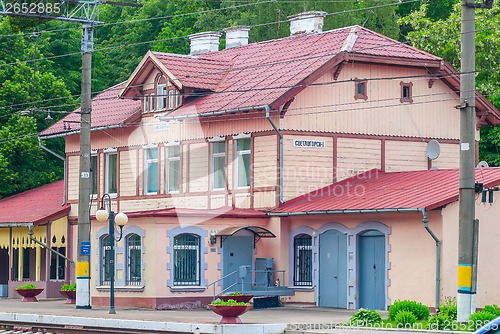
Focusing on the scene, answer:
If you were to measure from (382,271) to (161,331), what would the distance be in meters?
8.70

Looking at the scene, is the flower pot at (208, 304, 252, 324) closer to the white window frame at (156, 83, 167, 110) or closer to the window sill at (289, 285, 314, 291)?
the window sill at (289, 285, 314, 291)

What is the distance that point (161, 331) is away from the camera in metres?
Result: 26.3

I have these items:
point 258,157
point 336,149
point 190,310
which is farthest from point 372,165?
point 190,310

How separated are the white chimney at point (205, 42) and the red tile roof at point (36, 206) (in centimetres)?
800

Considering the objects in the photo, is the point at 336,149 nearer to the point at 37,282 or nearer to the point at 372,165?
the point at 372,165

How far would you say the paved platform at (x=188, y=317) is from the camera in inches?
1002

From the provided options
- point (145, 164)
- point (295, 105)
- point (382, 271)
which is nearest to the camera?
point (382, 271)

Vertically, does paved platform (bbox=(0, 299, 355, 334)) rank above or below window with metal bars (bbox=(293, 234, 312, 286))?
below

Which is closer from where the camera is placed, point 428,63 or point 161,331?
point 161,331

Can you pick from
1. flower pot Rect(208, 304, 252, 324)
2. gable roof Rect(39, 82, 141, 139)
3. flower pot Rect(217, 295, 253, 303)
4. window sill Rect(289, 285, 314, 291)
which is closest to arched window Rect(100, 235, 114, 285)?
gable roof Rect(39, 82, 141, 139)

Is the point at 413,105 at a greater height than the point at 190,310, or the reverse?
the point at 413,105

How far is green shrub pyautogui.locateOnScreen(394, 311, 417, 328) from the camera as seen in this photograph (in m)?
25.5

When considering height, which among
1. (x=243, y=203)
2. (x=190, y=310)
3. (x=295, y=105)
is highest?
(x=295, y=105)

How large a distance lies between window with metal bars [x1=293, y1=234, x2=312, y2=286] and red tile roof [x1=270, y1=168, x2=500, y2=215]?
1.19m
